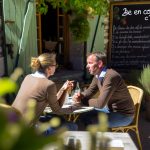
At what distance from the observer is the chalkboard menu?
23.6 feet

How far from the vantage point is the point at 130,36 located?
7398mm

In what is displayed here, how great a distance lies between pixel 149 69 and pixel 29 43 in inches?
80.9

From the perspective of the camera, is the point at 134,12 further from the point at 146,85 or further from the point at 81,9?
the point at 146,85

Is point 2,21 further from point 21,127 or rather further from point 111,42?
point 21,127

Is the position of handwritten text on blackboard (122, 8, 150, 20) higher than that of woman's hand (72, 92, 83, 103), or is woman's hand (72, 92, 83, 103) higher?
handwritten text on blackboard (122, 8, 150, 20)

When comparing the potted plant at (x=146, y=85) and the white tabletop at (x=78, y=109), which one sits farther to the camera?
the potted plant at (x=146, y=85)

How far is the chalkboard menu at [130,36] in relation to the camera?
283 inches

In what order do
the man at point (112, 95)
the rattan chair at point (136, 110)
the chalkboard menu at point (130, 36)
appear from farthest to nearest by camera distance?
the chalkboard menu at point (130, 36), the rattan chair at point (136, 110), the man at point (112, 95)

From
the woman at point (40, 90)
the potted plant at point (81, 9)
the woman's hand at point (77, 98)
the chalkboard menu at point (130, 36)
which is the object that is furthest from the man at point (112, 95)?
the chalkboard menu at point (130, 36)

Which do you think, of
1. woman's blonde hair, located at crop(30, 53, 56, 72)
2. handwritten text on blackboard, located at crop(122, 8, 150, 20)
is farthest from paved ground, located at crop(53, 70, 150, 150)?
woman's blonde hair, located at crop(30, 53, 56, 72)

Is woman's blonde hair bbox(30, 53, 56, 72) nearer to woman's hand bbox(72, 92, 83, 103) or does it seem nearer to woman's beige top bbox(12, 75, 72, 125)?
woman's beige top bbox(12, 75, 72, 125)

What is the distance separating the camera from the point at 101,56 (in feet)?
13.2

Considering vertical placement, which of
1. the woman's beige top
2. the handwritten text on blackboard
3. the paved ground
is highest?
the handwritten text on blackboard

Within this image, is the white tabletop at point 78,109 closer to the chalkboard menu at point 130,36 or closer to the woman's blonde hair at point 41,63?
the woman's blonde hair at point 41,63
